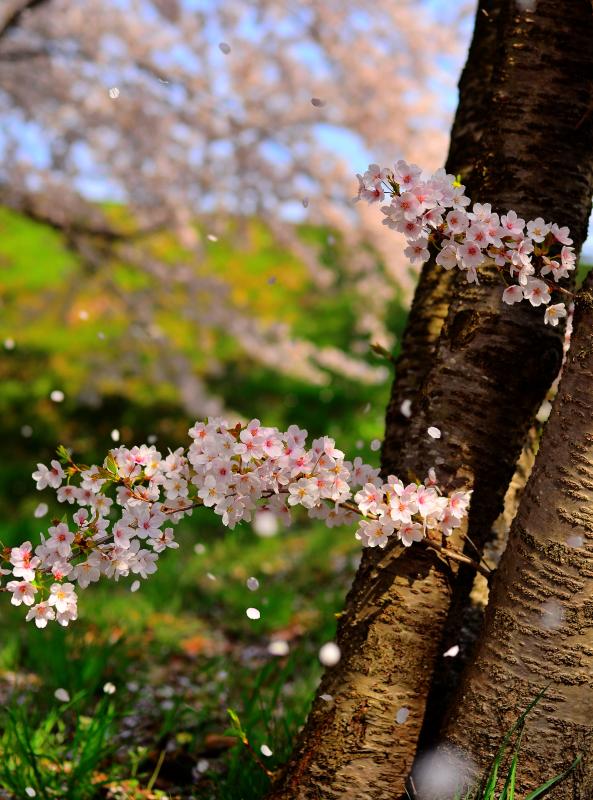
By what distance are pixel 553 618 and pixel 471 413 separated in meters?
0.49

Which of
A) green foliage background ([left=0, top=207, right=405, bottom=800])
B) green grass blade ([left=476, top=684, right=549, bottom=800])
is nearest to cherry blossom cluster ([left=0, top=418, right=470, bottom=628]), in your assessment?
green grass blade ([left=476, top=684, right=549, bottom=800])

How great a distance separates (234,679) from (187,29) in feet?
19.1

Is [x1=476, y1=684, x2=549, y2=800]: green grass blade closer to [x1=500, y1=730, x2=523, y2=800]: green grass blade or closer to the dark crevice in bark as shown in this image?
[x1=500, y1=730, x2=523, y2=800]: green grass blade

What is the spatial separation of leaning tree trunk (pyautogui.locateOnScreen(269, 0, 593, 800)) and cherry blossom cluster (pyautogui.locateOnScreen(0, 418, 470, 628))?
0.53 feet

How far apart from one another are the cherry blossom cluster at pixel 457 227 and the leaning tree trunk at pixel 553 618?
162 mm

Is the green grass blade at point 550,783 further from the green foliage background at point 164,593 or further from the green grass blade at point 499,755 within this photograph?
the green foliage background at point 164,593

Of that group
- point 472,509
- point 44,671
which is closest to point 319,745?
point 472,509

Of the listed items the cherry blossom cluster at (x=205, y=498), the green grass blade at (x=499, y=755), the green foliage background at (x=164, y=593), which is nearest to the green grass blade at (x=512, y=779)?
the green grass blade at (x=499, y=755)

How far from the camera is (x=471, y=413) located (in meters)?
1.86

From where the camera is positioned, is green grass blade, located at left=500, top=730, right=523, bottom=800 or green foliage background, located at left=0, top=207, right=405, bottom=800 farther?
green foliage background, located at left=0, top=207, right=405, bottom=800

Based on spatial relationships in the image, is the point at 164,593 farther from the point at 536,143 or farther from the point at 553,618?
the point at 536,143

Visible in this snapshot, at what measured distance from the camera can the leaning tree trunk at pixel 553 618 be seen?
1656 millimetres

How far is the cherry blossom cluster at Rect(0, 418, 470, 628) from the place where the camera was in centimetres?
164

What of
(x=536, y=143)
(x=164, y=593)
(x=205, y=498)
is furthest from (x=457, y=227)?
(x=164, y=593)
